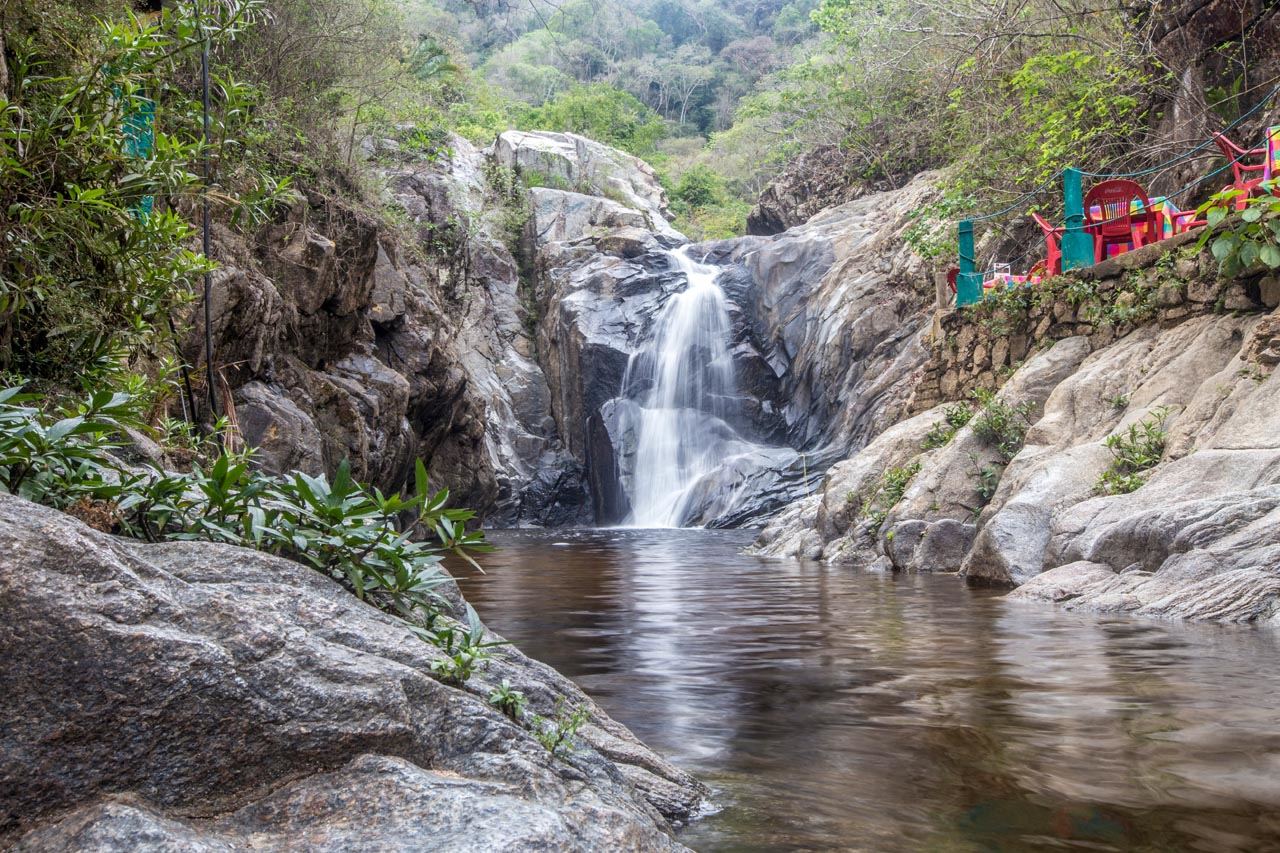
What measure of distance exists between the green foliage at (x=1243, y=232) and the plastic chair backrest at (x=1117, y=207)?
6.62 ft

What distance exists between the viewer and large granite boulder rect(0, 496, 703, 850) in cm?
167

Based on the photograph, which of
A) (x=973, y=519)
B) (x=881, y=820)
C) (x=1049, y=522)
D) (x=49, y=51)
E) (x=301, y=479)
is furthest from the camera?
(x=973, y=519)

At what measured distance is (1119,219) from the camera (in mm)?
11422

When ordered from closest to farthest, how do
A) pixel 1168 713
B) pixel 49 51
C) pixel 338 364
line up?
pixel 1168 713, pixel 49 51, pixel 338 364

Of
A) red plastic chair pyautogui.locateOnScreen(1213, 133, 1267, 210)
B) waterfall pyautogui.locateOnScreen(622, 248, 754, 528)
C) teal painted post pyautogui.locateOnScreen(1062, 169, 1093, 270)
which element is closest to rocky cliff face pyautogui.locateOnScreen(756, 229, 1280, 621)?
teal painted post pyautogui.locateOnScreen(1062, 169, 1093, 270)

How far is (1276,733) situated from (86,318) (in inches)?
193

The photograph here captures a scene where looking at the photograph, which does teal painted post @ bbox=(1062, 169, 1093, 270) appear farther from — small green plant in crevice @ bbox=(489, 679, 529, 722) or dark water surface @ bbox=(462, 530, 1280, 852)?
small green plant in crevice @ bbox=(489, 679, 529, 722)

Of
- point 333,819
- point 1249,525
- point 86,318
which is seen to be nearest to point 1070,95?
point 1249,525

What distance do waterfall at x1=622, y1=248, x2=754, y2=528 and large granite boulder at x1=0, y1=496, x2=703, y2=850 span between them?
20483mm

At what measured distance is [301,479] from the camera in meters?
2.61

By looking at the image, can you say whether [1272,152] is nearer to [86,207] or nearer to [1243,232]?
[1243,232]

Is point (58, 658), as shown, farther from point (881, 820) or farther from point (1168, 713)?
point (1168, 713)

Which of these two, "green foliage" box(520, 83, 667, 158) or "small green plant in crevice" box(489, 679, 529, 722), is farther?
"green foliage" box(520, 83, 667, 158)

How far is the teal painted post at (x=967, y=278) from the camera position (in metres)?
14.1
